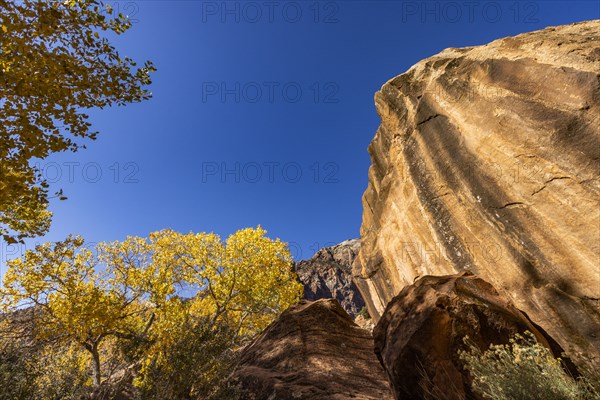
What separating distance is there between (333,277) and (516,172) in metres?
102

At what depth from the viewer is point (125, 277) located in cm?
2173

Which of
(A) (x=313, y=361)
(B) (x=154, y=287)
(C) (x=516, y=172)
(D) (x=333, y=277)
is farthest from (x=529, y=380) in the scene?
(D) (x=333, y=277)

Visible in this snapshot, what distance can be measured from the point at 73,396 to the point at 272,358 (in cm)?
864

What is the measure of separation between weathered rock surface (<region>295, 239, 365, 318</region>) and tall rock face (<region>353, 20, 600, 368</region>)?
8928 cm

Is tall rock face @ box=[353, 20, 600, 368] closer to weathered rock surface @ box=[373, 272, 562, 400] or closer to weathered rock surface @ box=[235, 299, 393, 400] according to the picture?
weathered rock surface @ box=[373, 272, 562, 400]

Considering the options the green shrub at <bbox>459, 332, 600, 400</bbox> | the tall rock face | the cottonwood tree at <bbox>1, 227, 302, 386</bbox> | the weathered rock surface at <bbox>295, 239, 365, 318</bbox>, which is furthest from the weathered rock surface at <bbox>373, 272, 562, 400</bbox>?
the weathered rock surface at <bbox>295, 239, 365, 318</bbox>

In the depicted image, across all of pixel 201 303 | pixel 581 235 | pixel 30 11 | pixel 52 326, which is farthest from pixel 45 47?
pixel 201 303

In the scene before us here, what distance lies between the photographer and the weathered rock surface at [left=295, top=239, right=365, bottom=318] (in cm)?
10150

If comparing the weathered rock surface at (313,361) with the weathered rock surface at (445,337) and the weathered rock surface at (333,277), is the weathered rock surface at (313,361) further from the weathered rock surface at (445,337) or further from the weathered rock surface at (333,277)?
the weathered rock surface at (333,277)

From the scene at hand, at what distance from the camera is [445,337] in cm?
803

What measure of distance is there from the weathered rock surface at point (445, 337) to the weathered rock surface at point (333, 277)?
93210 millimetres

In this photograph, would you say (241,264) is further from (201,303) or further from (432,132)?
(432,132)

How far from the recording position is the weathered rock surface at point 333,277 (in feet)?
333

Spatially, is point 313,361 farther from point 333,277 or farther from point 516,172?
point 333,277
